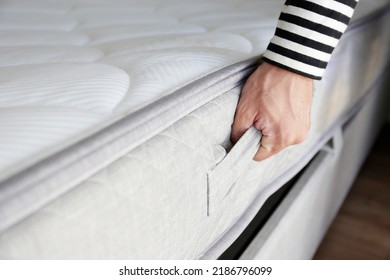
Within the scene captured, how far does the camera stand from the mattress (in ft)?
1.02

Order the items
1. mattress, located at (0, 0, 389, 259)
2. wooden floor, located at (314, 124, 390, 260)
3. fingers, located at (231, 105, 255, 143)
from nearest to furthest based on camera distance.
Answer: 1. mattress, located at (0, 0, 389, 259)
2. fingers, located at (231, 105, 255, 143)
3. wooden floor, located at (314, 124, 390, 260)

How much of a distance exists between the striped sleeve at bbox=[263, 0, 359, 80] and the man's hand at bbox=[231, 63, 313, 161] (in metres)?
0.01

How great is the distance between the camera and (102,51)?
561mm

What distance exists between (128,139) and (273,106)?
199 mm

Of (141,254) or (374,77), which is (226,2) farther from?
(141,254)

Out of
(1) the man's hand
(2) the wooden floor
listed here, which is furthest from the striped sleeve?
(2) the wooden floor

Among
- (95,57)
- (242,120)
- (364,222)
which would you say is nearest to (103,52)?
(95,57)

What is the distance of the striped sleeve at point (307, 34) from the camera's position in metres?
0.52

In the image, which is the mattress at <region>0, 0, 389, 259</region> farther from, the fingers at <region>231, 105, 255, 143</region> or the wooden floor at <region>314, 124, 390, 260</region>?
the wooden floor at <region>314, 124, 390, 260</region>

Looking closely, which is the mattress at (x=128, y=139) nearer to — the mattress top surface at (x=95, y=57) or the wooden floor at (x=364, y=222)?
the mattress top surface at (x=95, y=57)

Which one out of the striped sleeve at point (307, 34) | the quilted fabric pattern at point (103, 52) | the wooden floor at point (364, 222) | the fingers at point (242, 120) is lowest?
the wooden floor at point (364, 222)

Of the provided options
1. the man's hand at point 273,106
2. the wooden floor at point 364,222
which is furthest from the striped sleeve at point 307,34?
the wooden floor at point 364,222

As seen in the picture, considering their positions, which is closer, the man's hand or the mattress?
the mattress

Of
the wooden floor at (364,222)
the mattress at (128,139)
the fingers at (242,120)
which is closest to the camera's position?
the mattress at (128,139)
